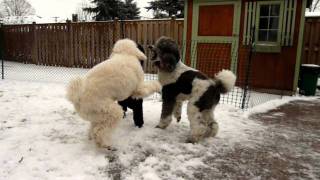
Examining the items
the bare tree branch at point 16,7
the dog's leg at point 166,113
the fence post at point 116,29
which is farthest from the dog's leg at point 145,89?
the bare tree branch at point 16,7

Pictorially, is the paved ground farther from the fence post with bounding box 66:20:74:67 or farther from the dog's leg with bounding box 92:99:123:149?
the fence post with bounding box 66:20:74:67

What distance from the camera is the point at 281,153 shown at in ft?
13.4

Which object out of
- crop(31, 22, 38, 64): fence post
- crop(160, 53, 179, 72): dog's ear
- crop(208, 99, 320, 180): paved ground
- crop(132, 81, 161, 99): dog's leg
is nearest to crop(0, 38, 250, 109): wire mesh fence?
crop(208, 99, 320, 180): paved ground

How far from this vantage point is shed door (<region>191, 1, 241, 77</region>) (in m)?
8.76

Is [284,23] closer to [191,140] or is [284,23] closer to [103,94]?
[191,140]

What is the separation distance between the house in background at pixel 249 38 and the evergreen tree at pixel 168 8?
10896 mm

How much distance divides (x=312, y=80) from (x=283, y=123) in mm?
3425

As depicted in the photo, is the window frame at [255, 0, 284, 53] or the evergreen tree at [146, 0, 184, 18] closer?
the window frame at [255, 0, 284, 53]

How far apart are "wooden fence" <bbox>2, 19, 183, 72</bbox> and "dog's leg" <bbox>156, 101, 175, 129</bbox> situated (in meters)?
5.20

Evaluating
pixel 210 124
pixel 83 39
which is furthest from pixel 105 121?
pixel 83 39

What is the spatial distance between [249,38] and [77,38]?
22.9 ft

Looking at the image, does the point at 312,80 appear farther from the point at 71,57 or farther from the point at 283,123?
the point at 71,57

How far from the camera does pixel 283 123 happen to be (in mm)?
5484

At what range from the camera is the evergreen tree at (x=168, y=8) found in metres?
20.3
